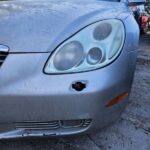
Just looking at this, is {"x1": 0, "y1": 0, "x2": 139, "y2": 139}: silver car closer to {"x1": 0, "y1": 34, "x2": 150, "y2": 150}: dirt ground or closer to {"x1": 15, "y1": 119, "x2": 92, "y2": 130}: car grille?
{"x1": 15, "y1": 119, "x2": 92, "y2": 130}: car grille

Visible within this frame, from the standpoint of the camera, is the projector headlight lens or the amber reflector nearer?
the projector headlight lens

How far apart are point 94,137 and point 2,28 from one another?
1129 millimetres

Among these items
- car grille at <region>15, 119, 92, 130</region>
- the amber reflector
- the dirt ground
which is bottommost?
the dirt ground

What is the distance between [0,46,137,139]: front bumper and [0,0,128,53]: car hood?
99mm

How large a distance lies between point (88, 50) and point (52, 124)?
0.53 m

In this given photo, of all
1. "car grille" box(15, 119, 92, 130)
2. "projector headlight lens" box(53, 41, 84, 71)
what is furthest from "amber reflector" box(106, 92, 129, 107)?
"projector headlight lens" box(53, 41, 84, 71)

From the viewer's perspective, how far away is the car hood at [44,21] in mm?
2023

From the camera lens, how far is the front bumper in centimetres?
189

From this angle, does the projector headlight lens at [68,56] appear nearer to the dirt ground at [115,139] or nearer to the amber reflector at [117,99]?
the amber reflector at [117,99]

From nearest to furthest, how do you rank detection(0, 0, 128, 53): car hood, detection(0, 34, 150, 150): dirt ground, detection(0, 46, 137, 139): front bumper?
detection(0, 46, 137, 139): front bumper
detection(0, 0, 128, 53): car hood
detection(0, 34, 150, 150): dirt ground

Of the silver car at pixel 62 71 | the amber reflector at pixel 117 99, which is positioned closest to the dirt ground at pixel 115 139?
the silver car at pixel 62 71

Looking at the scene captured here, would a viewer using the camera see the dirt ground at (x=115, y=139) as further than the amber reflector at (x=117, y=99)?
Yes

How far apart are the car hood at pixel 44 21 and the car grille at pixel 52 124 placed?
1.52 feet

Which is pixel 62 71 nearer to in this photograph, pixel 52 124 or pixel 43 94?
pixel 43 94
